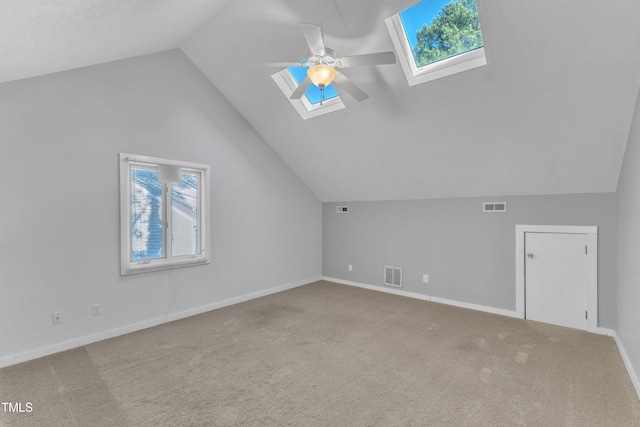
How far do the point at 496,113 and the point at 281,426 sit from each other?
3.26 meters

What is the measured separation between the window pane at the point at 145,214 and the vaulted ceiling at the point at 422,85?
127 cm

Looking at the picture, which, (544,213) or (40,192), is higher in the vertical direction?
(40,192)

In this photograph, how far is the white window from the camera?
3.40m

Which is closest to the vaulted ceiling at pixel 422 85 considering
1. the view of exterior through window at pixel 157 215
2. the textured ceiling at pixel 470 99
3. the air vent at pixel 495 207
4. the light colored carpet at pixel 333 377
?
the textured ceiling at pixel 470 99

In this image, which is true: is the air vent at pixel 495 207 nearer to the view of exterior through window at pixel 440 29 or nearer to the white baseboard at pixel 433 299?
the white baseboard at pixel 433 299

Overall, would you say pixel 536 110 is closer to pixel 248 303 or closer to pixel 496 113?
pixel 496 113

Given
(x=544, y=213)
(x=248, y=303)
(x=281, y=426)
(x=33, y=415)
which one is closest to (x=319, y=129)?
(x=248, y=303)

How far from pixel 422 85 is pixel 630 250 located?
7.56 ft

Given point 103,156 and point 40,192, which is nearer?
point 40,192

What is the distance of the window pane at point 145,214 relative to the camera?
11.6 ft

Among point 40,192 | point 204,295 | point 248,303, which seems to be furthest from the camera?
point 248,303

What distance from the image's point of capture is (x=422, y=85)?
3053 mm

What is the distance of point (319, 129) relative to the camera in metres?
4.19

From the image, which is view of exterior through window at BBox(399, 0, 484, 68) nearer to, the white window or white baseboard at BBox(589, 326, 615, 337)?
the white window
